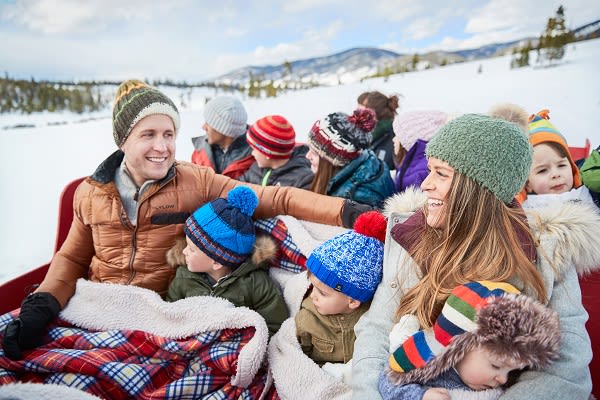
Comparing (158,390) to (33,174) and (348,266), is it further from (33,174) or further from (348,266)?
(33,174)

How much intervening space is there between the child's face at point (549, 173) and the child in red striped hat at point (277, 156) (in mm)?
1204

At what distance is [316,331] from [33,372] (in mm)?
956

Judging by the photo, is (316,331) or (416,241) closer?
(416,241)

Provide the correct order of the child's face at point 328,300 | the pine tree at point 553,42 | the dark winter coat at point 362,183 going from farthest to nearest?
the pine tree at point 553,42 → the dark winter coat at point 362,183 → the child's face at point 328,300

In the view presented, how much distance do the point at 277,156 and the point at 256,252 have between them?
1.14 metres

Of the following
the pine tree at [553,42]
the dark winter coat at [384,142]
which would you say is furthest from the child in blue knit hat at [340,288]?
the pine tree at [553,42]

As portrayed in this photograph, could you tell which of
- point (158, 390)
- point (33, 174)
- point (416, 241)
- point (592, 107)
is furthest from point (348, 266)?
point (33, 174)

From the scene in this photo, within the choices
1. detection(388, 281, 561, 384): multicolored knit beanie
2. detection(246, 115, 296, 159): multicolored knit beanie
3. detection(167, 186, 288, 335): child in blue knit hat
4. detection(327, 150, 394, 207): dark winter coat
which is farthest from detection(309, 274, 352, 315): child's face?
detection(246, 115, 296, 159): multicolored knit beanie

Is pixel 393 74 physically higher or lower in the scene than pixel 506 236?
higher

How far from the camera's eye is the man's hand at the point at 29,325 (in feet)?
4.34

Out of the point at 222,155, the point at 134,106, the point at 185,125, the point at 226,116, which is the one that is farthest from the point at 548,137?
the point at 185,125

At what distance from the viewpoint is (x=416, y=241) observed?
113 centimetres

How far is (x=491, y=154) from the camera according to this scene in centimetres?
96

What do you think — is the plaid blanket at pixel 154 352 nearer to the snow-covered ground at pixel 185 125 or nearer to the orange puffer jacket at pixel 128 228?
the orange puffer jacket at pixel 128 228
